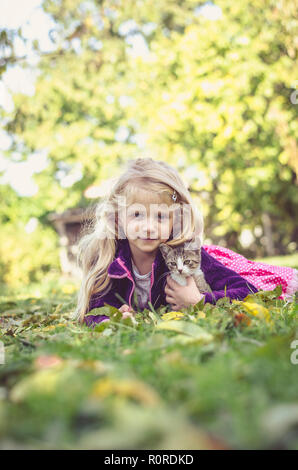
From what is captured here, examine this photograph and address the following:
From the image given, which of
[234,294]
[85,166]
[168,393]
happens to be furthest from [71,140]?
[168,393]

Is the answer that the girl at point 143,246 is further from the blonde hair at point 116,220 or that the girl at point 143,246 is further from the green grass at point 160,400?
the green grass at point 160,400

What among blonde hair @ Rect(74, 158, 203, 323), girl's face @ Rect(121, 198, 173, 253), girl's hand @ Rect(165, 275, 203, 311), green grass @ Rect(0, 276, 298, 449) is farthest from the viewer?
blonde hair @ Rect(74, 158, 203, 323)

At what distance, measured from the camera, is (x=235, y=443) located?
0.80 meters

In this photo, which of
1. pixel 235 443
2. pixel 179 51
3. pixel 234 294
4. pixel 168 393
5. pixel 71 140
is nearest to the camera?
pixel 235 443

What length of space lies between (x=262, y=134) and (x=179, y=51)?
2.60 meters

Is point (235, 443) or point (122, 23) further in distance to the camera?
point (122, 23)

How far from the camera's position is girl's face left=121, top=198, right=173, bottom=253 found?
2.79 metres

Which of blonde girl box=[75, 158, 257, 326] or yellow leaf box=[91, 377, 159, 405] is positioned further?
blonde girl box=[75, 158, 257, 326]

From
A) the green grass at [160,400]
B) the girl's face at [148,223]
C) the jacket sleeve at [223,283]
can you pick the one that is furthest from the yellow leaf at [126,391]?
the girl's face at [148,223]

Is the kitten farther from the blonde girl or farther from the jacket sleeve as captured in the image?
the jacket sleeve

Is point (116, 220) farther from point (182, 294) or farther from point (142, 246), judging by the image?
point (182, 294)

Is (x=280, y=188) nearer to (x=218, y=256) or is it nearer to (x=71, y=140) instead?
(x=71, y=140)

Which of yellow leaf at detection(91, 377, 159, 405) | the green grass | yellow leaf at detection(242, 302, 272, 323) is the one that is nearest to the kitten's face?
yellow leaf at detection(242, 302, 272, 323)

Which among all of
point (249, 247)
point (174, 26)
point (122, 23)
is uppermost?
point (174, 26)
